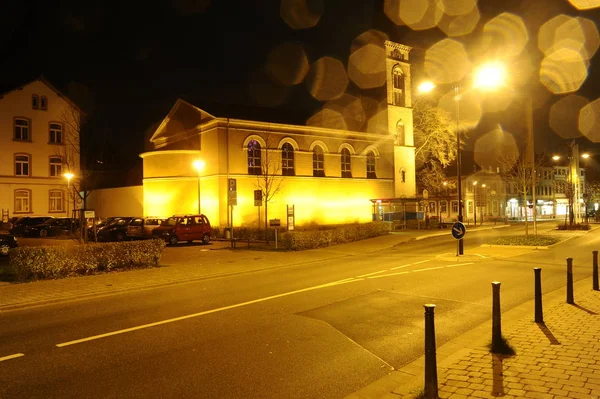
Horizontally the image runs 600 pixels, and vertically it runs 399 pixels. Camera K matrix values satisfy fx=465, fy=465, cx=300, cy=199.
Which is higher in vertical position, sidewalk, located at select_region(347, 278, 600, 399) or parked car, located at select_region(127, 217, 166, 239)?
parked car, located at select_region(127, 217, 166, 239)

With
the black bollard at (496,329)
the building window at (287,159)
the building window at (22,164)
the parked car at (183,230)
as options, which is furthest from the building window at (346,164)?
the black bollard at (496,329)

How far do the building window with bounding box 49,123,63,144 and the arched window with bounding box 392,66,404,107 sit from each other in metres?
34.2

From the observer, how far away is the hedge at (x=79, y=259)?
1427 cm

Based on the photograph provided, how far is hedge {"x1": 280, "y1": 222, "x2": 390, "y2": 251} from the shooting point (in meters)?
24.1

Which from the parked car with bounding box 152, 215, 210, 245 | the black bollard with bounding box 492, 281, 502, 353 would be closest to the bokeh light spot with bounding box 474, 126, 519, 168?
the parked car with bounding box 152, 215, 210, 245

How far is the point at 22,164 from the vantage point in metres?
43.5

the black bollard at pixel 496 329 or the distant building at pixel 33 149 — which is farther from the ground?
the distant building at pixel 33 149

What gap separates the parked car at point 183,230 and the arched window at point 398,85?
28.1 meters

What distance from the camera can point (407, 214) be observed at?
45.8 metres

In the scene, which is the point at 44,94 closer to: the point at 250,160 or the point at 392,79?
the point at 250,160

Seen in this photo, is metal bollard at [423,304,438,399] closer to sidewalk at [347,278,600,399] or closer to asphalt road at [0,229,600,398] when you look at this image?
sidewalk at [347,278,600,399]

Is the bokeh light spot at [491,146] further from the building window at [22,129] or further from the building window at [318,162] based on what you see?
the building window at [22,129]

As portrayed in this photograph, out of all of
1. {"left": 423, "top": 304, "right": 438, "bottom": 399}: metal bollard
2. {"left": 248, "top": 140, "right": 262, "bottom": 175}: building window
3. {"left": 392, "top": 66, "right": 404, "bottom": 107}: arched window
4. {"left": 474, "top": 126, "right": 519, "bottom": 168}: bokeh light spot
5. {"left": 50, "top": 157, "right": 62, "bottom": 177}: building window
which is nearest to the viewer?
{"left": 423, "top": 304, "right": 438, "bottom": 399}: metal bollard

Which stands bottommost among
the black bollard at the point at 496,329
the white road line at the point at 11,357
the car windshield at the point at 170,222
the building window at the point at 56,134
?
the white road line at the point at 11,357
